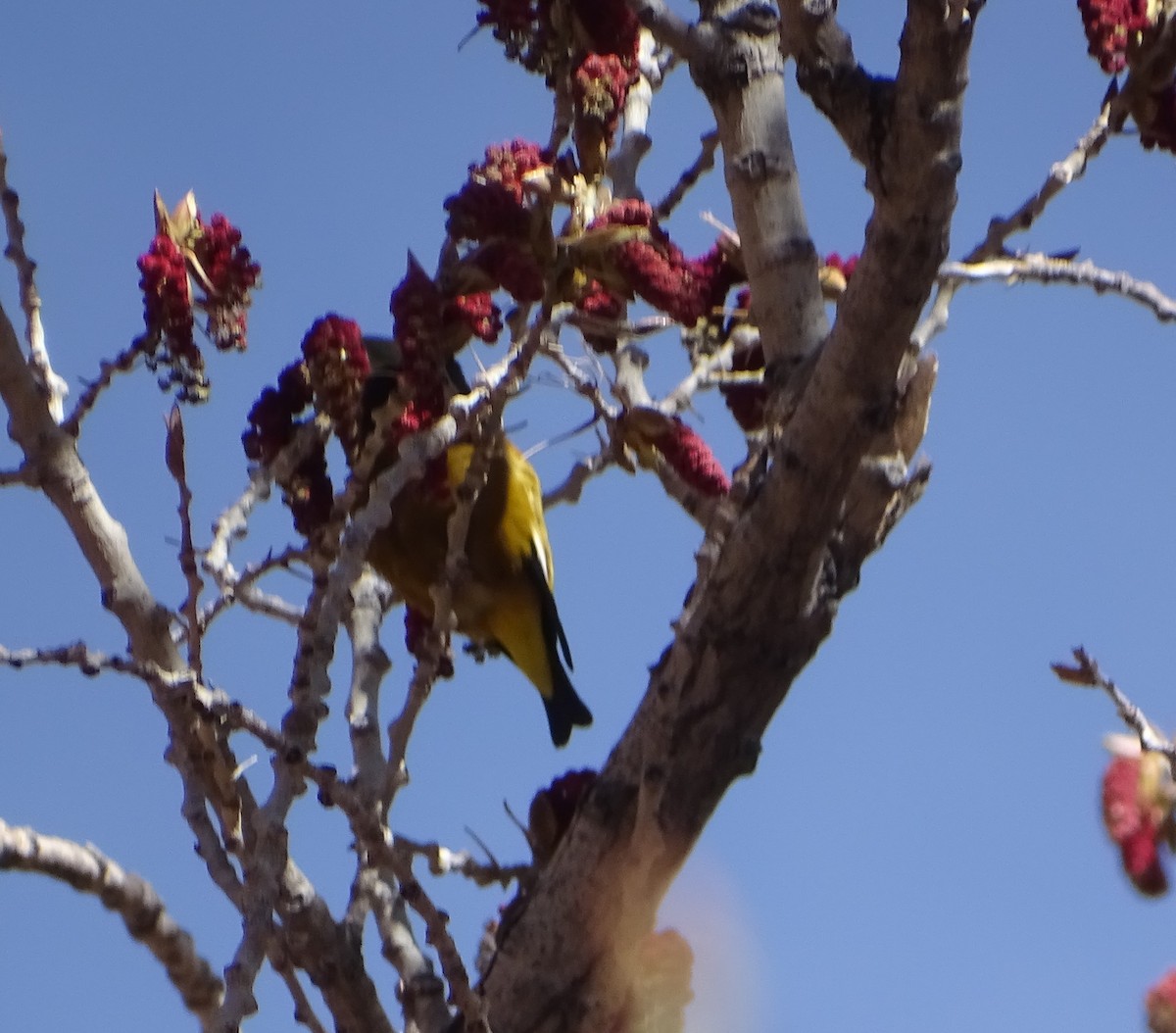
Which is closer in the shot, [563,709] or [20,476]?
[20,476]

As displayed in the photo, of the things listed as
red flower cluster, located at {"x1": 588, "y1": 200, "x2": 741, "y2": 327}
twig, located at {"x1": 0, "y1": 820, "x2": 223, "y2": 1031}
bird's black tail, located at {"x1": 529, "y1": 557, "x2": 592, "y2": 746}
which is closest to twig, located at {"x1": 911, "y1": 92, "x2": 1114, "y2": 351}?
red flower cluster, located at {"x1": 588, "y1": 200, "x2": 741, "y2": 327}

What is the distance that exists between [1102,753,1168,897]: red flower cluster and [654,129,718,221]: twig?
1146 mm

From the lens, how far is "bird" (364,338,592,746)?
310 cm

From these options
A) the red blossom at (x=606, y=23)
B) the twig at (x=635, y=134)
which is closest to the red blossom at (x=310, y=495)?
the red blossom at (x=606, y=23)

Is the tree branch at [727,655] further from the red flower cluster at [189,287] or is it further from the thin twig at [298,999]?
the red flower cluster at [189,287]

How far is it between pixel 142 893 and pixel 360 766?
1.87ft

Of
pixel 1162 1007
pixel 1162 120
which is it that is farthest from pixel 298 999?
pixel 1162 120

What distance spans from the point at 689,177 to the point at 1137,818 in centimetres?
127

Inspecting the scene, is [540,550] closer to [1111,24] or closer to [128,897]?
[128,897]

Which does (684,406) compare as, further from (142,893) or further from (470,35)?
(142,893)

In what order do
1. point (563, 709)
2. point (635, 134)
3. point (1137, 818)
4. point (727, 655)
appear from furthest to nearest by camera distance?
point (563, 709)
point (635, 134)
point (1137, 818)
point (727, 655)

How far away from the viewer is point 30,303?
197cm

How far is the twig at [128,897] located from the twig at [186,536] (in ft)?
0.99

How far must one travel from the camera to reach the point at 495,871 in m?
1.93
